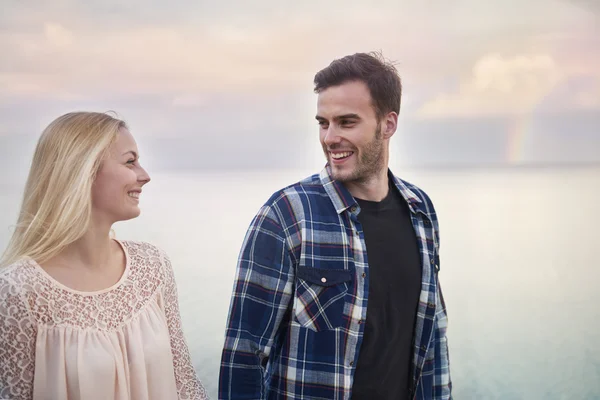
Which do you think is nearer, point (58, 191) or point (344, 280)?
point (58, 191)

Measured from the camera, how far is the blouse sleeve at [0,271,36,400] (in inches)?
48.2

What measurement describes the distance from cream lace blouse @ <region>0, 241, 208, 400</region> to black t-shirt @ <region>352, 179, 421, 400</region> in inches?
19.1

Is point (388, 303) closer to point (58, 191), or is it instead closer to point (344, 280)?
point (344, 280)

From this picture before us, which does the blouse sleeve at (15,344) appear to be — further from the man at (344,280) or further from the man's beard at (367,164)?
the man's beard at (367,164)

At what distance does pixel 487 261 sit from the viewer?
370cm

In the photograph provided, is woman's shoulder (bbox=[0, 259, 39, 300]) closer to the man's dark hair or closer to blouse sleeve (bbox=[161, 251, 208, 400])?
blouse sleeve (bbox=[161, 251, 208, 400])

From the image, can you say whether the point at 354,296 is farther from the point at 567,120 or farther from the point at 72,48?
the point at 567,120

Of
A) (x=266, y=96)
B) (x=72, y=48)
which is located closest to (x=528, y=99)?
(x=266, y=96)

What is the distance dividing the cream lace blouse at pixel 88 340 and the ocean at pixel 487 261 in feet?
5.65

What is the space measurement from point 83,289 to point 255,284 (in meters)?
0.41

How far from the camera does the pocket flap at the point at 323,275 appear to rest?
146 cm

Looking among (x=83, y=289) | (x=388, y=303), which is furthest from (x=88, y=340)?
(x=388, y=303)

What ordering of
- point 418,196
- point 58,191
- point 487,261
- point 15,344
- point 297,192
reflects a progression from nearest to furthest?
1. point 15,344
2. point 58,191
3. point 297,192
4. point 418,196
5. point 487,261

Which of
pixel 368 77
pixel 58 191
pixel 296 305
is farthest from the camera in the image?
pixel 368 77
